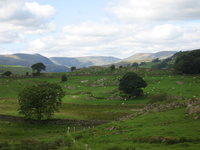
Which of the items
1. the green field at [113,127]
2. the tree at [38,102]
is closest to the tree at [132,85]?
the green field at [113,127]

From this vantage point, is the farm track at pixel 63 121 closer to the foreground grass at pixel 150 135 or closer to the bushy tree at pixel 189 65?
the foreground grass at pixel 150 135

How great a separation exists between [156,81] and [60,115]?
2905 inches

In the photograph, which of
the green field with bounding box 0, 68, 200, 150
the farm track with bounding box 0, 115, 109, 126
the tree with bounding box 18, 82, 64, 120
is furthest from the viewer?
the farm track with bounding box 0, 115, 109, 126

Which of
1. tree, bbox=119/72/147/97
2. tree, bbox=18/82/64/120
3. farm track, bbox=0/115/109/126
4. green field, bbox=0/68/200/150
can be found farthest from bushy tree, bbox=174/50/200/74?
tree, bbox=18/82/64/120

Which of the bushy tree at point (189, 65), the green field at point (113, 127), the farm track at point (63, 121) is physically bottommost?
the farm track at point (63, 121)

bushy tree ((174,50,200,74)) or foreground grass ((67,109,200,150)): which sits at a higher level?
bushy tree ((174,50,200,74))

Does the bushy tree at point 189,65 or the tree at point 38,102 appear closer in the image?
the tree at point 38,102

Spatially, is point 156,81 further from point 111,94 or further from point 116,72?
point 116,72

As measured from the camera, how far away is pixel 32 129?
64000 millimetres

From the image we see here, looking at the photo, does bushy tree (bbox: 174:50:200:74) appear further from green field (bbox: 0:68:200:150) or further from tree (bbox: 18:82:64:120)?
tree (bbox: 18:82:64:120)

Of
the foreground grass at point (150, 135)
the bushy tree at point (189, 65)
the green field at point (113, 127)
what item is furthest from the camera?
the bushy tree at point (189, 65)

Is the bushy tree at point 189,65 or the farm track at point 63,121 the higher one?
the bushy tree at point 189,65

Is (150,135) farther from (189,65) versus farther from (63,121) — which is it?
(189,65)

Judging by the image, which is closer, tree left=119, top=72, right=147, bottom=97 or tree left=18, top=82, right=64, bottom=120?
tree left=18, top=82, right=64, bottom=120
